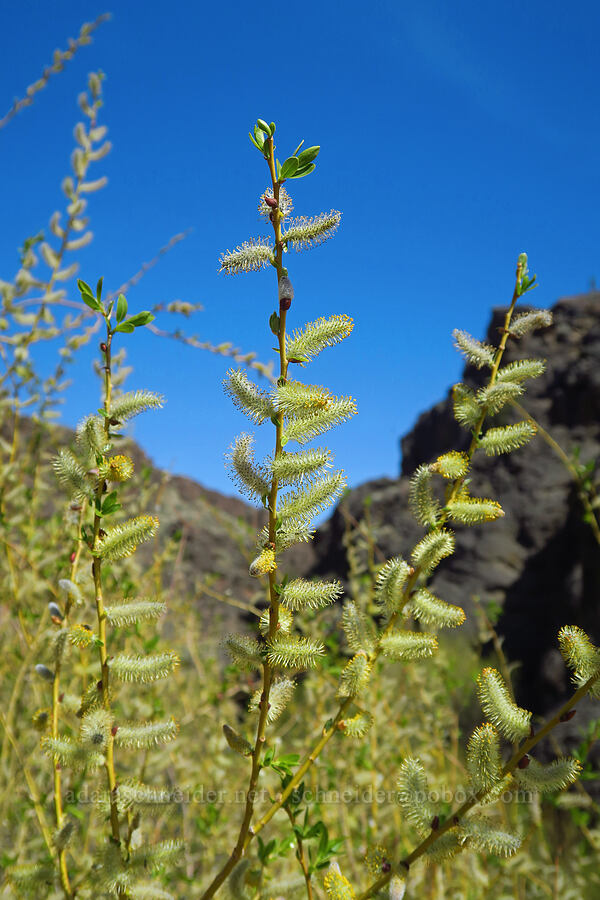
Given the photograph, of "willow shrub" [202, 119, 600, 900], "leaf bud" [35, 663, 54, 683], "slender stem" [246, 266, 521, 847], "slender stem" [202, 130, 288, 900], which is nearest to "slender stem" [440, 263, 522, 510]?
"slender stem" [246, 266, 521, 847]

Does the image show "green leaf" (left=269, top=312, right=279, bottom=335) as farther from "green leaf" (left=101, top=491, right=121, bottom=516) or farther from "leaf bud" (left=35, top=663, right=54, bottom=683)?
"leaf bud" (left=35, top=663, right=54, bottom=683)

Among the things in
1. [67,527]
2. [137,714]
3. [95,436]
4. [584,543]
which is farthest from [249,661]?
[584,543]

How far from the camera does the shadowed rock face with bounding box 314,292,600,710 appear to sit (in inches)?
206

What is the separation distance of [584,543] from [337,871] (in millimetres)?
4674

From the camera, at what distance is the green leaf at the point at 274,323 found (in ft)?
2.24

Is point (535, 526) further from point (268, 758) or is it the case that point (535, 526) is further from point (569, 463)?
point (268, 758)

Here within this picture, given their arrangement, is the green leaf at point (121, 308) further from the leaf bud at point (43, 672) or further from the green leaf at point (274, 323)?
the leaf bud at point (43, 672)

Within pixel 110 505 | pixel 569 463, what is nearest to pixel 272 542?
pixel 110 505

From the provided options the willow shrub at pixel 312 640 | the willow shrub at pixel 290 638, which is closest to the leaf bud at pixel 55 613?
the willow shrub at pixel 290 638

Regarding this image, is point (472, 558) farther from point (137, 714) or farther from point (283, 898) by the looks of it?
point (283, 898)

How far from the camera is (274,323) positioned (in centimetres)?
68

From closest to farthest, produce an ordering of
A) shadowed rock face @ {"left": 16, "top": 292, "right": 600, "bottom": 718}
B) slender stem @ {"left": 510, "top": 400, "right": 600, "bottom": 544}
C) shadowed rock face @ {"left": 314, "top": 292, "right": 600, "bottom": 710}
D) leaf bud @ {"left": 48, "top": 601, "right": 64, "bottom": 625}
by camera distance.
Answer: leaf bud @ {"left": 48, "top": 601, "right": 64, "bottom": 625}, slender stem @ {"left": 510, "top": 400, "right": 600, "bottom": 544}, shadowed rock face @ {"left": 314, "top": 292, "right": 600, "bottom": 710}, shadowed rock face @ {"left": 16, "top": 292, "right": 600, "bottom": 718}

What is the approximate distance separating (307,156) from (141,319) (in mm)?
250

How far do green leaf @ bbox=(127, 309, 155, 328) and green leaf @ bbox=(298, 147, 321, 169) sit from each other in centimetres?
23
